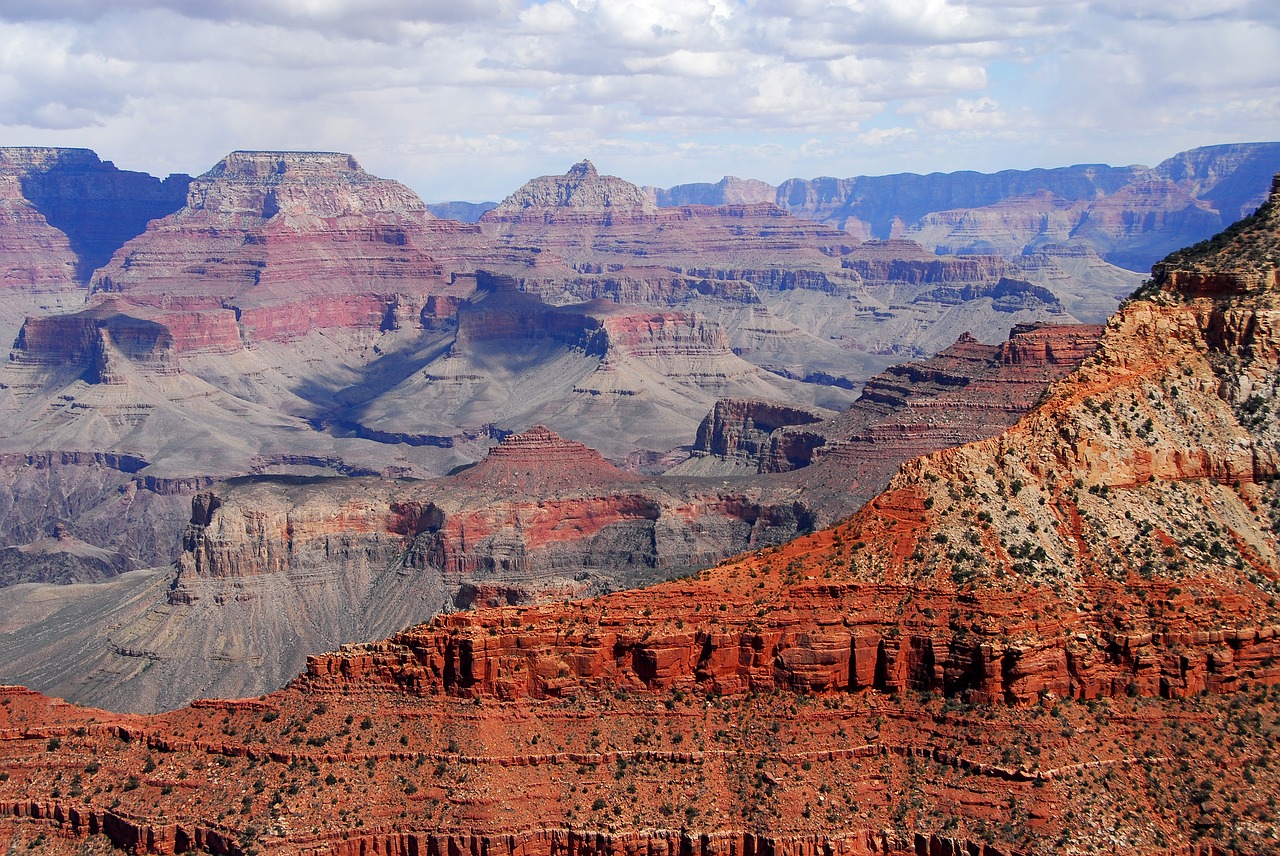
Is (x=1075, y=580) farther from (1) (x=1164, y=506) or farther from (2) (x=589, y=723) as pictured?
(2) (x=589, y=723)

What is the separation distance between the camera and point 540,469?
360 feet

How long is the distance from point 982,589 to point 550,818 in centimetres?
1265

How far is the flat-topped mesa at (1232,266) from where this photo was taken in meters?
46.6

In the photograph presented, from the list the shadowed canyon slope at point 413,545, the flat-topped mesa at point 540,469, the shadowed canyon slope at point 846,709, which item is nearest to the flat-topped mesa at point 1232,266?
the shadowed canyon slope at point 846,709

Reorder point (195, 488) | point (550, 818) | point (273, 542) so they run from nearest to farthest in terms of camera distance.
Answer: point (550, 818)
point (273, 542)
point (195, 488)

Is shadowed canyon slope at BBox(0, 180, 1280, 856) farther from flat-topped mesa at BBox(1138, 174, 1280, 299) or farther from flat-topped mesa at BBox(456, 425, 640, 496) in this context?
flat-topped mesa at BBox(456, 425, 640, 496)

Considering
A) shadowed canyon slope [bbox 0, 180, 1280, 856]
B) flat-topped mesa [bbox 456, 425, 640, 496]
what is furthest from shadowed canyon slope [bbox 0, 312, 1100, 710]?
shadowed canyon slope [bbox 0, 180, 1280, 856]

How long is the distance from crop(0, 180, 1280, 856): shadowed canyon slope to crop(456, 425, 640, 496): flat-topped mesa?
62929 mm

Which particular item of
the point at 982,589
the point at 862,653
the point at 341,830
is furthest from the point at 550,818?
the point at 982,589

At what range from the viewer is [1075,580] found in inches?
1606

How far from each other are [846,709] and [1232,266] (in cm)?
1916

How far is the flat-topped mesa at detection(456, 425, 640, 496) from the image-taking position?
351 ft

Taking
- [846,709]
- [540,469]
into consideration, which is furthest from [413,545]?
[846,709]

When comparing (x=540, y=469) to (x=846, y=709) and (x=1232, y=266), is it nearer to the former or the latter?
(x=1232, y=266)
